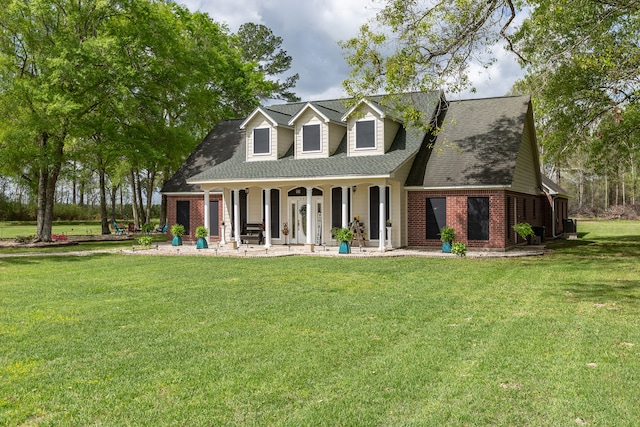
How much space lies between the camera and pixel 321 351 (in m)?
6.23

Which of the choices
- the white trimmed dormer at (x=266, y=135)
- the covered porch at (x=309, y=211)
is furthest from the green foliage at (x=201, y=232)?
the white trimmed dormer at (x=266, y=135)

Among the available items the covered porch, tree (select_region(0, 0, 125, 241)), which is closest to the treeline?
tree (select_region(0, 0, 125, 241))

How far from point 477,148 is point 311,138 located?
7.04m

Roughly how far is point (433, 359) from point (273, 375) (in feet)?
6.10

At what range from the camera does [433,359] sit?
5906mm

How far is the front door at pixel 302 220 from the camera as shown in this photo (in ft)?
72.7

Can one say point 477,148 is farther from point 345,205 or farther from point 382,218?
point 345,205

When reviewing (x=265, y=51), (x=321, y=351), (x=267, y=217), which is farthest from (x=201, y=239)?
(x=265, y=51)

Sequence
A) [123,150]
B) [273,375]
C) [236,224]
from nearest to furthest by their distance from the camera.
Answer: [273,375], [236,224], [123,150]

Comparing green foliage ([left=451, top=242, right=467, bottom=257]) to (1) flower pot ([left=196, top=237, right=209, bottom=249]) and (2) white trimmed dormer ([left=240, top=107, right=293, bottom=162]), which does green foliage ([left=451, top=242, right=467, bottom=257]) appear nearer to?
(2) white trimmed dormer ([left=240, top=107, right=293, bottom=162])

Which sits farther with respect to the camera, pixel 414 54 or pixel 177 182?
pixel 177 182

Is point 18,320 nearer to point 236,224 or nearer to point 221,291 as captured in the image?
point 221,291

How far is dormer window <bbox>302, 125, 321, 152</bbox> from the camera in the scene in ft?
74.2

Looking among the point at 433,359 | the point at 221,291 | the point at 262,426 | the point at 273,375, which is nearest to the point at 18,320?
the point at 221,291
